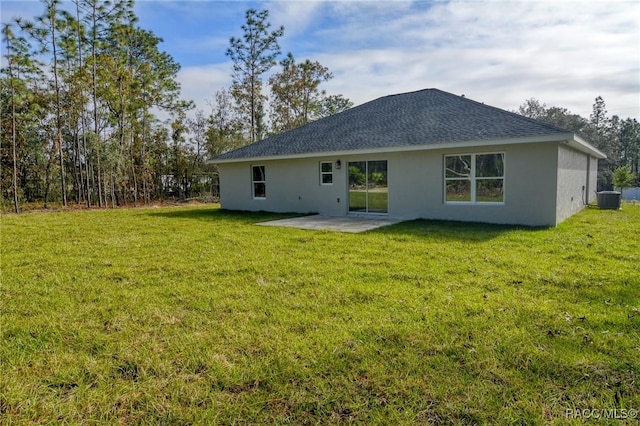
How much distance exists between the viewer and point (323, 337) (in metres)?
3.11

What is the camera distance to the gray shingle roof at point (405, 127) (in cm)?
968

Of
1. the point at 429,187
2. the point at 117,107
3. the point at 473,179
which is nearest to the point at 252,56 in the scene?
the point at 117,107

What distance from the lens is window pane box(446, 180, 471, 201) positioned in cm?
1019

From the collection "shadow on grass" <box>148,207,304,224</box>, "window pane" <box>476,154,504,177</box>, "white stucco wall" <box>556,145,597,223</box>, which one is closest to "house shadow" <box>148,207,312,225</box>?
"shadow on grass" <box>148,207,304,224</box>

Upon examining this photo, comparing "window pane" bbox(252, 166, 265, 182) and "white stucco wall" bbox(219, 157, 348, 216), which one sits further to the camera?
"window pane" bbox(252, 166, 265, 182)

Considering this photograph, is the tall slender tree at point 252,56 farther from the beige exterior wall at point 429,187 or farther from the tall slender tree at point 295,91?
the beige exterior wall at point 429,187

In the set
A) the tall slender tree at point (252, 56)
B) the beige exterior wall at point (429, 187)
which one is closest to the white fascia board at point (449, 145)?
the beige exterior wall at point (429, 187)

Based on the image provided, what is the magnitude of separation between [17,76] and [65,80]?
2.03m

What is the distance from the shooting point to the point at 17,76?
1562 centimetres

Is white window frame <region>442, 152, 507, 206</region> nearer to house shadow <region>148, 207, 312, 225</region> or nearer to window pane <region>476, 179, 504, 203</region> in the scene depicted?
window pane <region>476, 179, 504, 203</region>

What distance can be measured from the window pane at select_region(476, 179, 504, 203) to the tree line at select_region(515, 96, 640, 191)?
30.9m

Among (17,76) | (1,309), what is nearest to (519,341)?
(1,309)

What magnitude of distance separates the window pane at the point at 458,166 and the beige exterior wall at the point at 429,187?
17cm

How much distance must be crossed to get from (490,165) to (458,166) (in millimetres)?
846
